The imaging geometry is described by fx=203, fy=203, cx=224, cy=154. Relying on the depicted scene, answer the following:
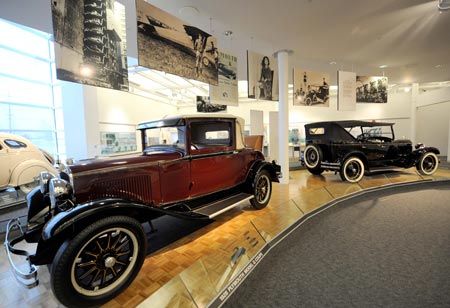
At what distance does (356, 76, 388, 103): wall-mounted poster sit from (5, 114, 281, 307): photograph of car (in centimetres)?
554

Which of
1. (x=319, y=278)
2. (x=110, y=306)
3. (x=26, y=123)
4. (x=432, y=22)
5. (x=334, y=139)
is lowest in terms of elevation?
(x=319, y=278)

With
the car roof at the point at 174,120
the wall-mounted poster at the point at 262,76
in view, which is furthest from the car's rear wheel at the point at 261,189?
the wall-mounted poster at the point at 262,76

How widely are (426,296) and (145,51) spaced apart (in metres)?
4.45

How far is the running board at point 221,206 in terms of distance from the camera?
8.51 feet

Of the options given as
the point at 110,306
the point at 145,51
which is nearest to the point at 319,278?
the point at 110,306

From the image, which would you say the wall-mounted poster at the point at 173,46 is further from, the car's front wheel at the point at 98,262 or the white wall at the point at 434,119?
the white wall at the point at 434,119

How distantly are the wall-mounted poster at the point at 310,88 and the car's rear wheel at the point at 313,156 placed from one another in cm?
140

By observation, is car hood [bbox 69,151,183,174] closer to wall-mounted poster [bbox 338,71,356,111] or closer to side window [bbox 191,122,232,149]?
side window [bbox 191,122,232,149]

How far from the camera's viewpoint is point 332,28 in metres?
4.39

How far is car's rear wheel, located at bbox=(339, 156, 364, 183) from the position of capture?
534 centimetres

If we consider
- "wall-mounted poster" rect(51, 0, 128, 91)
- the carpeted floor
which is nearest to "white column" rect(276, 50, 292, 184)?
the carpeted floor

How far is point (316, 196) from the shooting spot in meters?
4.17

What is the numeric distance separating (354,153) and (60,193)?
610 centimetres

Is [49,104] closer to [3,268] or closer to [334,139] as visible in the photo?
[3,268]
